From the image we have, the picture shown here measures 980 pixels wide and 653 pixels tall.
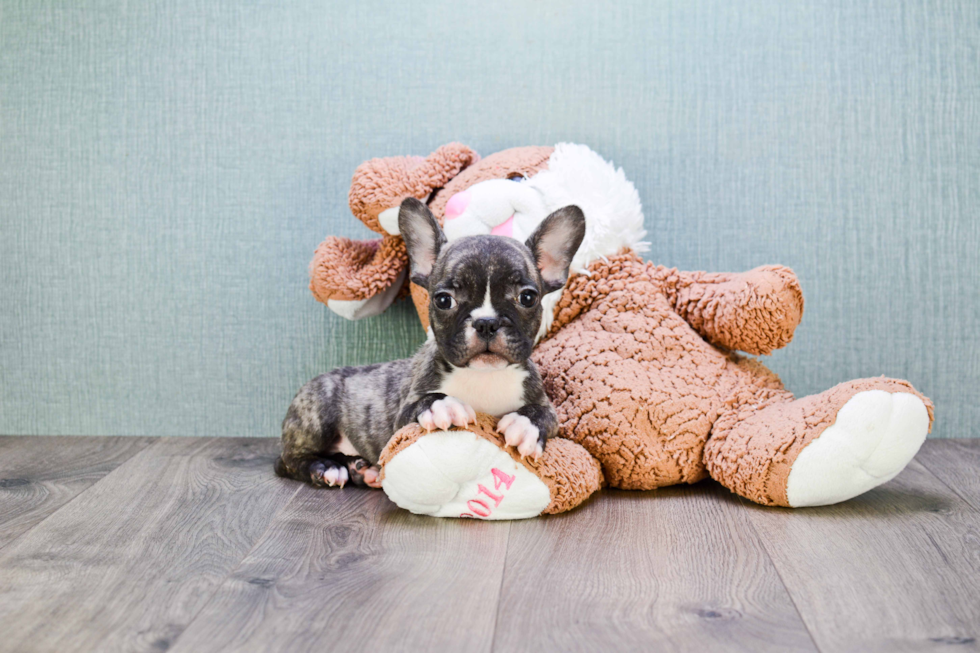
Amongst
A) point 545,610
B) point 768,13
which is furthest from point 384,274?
point 768,13

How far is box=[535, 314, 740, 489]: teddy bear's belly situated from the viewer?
1887 millimetres

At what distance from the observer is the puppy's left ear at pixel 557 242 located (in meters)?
1.71

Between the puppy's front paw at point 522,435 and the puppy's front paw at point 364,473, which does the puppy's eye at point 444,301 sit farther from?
the puppy's front paw at point 364,473

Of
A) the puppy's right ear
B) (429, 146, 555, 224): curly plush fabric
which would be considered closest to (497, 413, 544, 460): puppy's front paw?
the puppy's right ear

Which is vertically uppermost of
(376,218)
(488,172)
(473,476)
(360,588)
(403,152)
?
(403,152)

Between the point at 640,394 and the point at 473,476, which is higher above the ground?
the point at 640,394

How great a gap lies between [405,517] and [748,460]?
78 centimetres

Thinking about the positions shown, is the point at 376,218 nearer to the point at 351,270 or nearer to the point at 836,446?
the point at 351,270

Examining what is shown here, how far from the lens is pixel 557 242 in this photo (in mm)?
1743

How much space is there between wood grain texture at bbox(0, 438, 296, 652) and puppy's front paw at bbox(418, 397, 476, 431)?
1.42ft

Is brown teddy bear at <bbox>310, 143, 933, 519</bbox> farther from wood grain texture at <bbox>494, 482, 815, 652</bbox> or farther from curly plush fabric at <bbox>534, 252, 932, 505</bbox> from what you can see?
wood grain texture at <bbox>494, 482, 815, 652</bbox>

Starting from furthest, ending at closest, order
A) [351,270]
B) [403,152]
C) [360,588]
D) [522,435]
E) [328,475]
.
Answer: [403,152], [351,270], [328,475], [522,435], [360,588]

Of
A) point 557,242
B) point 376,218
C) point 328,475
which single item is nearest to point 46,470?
point 328,475

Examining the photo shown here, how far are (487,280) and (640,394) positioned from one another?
54 centimetres
